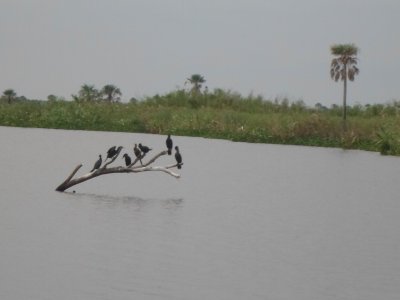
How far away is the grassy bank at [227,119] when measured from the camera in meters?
70.7

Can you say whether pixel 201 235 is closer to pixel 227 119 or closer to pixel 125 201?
pixel 125 201

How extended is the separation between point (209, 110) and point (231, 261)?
195 feet

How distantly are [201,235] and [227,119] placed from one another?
51.1 meters

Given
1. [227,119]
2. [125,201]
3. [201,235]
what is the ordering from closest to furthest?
[201,235]
[125,201]
[227,119]

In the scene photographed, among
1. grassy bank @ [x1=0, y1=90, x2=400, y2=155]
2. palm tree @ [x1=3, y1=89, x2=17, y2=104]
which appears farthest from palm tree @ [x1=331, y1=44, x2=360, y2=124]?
palm tree @ [x1=3, y1=89, x2=17, y2=104]

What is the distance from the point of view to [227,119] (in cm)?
7675

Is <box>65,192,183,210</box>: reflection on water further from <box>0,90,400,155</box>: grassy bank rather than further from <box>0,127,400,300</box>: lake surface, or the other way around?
<box>0,90,400,155</box>: grassy bank

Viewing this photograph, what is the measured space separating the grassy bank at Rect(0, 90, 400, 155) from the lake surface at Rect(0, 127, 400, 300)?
67.0ft

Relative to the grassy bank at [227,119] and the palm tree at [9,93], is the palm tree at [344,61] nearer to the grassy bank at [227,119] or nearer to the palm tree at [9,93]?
the grassy bank at [227,119]

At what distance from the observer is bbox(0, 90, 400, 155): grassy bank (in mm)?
70688

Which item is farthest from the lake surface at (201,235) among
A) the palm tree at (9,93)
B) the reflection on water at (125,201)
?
the palm tree at (9,93)

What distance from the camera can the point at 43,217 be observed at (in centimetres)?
2783

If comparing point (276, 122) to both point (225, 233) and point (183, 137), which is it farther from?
point (225, 233)

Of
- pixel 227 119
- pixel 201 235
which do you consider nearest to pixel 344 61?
pixel 227 119
